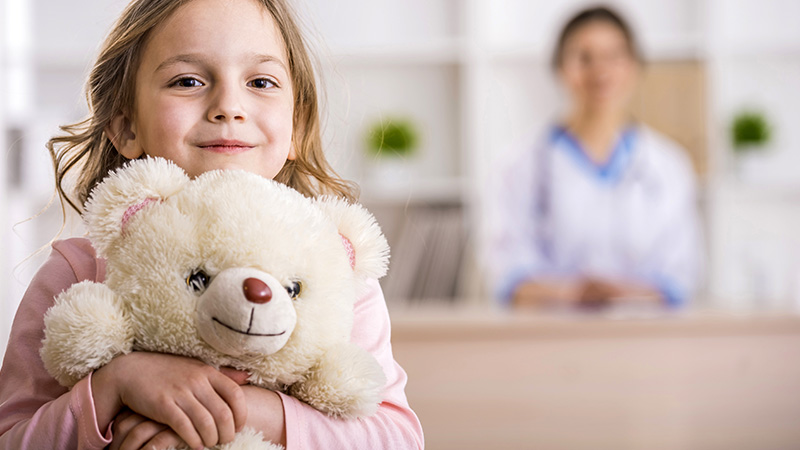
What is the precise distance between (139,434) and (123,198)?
7.1 inches

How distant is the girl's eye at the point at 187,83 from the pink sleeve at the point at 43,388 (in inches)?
7.2

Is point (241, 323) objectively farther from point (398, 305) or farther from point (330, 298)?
point (398, 305)

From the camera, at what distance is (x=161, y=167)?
24.7 inches

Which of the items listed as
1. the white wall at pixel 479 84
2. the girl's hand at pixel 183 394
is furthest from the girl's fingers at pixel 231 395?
the white wall at pixel 479 84

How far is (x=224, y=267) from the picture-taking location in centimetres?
57

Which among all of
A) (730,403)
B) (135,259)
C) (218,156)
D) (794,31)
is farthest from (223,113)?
(794,31)

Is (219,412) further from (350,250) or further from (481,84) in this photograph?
(481,84)

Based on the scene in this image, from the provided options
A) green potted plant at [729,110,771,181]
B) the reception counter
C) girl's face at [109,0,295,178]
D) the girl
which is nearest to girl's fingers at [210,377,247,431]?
girl's face at [109,0,295,178]

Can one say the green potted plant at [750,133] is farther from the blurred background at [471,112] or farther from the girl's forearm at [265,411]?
the girl's forearm at [265,411]

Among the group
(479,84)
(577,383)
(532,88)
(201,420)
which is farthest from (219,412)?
(532,88)

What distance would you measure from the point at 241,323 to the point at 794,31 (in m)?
2.70

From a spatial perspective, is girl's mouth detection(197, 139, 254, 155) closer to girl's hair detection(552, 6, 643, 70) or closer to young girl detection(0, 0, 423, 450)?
young girl detection(0, 0, 423, 450)


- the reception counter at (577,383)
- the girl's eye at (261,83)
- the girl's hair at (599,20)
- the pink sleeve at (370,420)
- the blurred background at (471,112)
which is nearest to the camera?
the pink sleeve at (370,420)

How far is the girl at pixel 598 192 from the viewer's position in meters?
2.37
